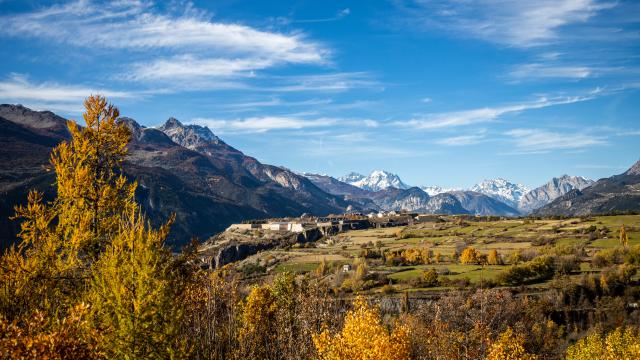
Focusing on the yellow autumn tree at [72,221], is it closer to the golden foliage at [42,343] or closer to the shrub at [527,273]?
the golden foliage at [42,343]

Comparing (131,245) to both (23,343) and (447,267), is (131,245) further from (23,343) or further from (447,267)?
(447,267)

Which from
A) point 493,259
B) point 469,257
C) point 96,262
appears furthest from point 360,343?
point 469,257

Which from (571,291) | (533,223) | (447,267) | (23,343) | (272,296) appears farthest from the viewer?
(533,223)

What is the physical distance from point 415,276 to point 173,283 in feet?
346

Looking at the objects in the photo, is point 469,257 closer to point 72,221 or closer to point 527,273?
point 527,273

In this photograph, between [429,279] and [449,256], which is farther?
[449,256]

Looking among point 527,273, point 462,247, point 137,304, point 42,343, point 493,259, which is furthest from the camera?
point 462,247

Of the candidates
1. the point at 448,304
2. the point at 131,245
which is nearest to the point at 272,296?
the point at 448,304

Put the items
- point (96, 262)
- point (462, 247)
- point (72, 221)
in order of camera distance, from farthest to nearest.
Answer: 1. point (462, 247)
2. point (72, 221)
3. point (96, 262)

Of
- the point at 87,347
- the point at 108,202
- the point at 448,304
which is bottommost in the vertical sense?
the point at 448,304

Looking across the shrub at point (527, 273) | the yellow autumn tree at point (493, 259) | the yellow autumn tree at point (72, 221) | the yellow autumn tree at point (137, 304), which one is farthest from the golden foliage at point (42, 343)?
the yellow autumn tree at point (493, 259)

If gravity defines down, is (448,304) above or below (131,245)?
below

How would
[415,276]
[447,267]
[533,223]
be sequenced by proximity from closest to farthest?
[415,276]
[447,267]
[533,223]

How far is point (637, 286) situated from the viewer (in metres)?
102
